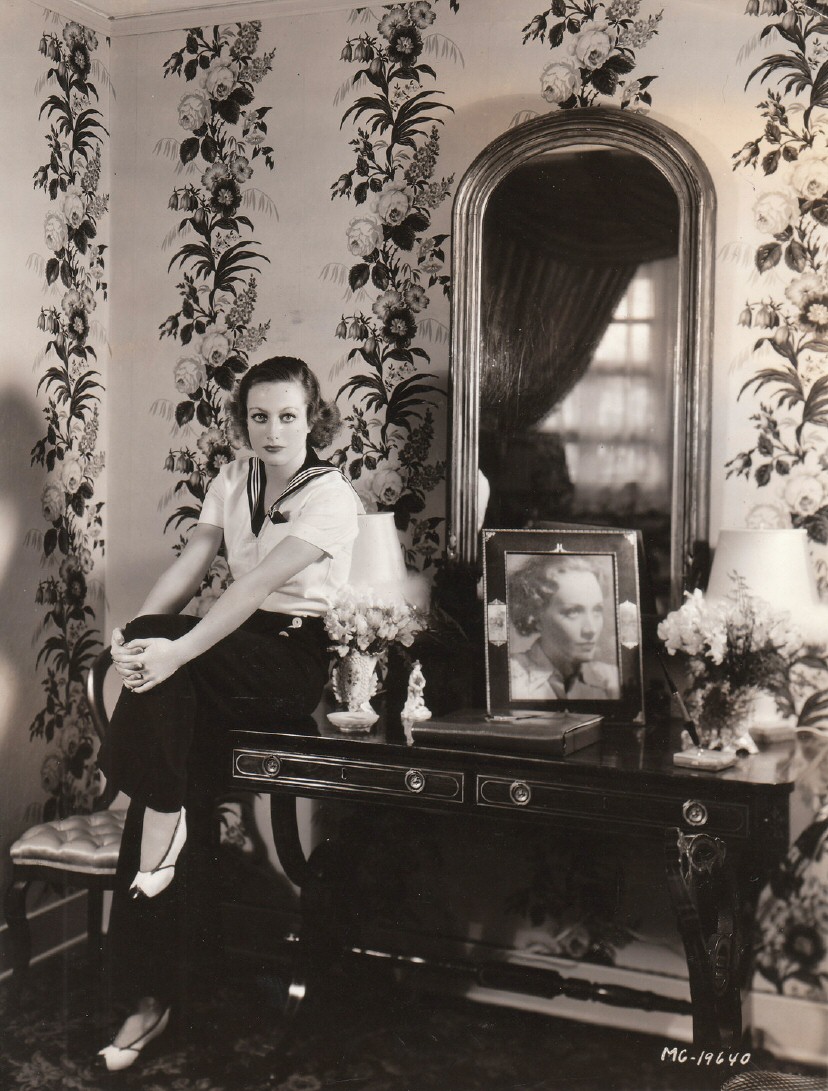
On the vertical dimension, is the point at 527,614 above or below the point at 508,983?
above

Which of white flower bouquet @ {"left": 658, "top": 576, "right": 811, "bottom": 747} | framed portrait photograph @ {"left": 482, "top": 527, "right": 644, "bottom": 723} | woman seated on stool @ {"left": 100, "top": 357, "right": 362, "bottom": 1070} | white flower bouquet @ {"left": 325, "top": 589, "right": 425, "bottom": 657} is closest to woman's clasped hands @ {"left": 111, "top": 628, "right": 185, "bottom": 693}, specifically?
woman seated on stool @ {"left": 100, "top": 357, "right": 362, "bottom": 1070}

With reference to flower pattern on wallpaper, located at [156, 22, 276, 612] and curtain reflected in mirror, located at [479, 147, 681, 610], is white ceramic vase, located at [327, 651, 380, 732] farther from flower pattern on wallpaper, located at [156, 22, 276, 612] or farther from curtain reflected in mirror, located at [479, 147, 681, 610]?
flower pattern on wallpaper, located at [156, 22, 276, 612]

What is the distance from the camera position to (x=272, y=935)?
124 inches

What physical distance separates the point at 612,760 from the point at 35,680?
1721 millimetres

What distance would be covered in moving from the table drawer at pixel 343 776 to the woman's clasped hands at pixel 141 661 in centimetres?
26

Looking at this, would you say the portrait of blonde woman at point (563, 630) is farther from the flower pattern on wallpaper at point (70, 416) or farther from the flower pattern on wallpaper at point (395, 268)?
the flower pattern on wallpaper at point (70, 416)

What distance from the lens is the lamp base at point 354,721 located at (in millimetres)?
2469

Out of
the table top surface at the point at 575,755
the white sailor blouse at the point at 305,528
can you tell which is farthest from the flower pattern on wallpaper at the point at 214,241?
the table top surface at the point at 575,755

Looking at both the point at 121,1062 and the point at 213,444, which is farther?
the point at 213,444

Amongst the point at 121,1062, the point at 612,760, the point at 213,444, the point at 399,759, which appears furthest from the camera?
the point at 213,444

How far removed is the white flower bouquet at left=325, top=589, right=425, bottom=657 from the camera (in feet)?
8.29

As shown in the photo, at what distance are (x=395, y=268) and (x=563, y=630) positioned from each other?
1.09 m

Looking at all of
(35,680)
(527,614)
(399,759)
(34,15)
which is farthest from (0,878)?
(34,15)

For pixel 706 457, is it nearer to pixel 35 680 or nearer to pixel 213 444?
pixel 213 444
